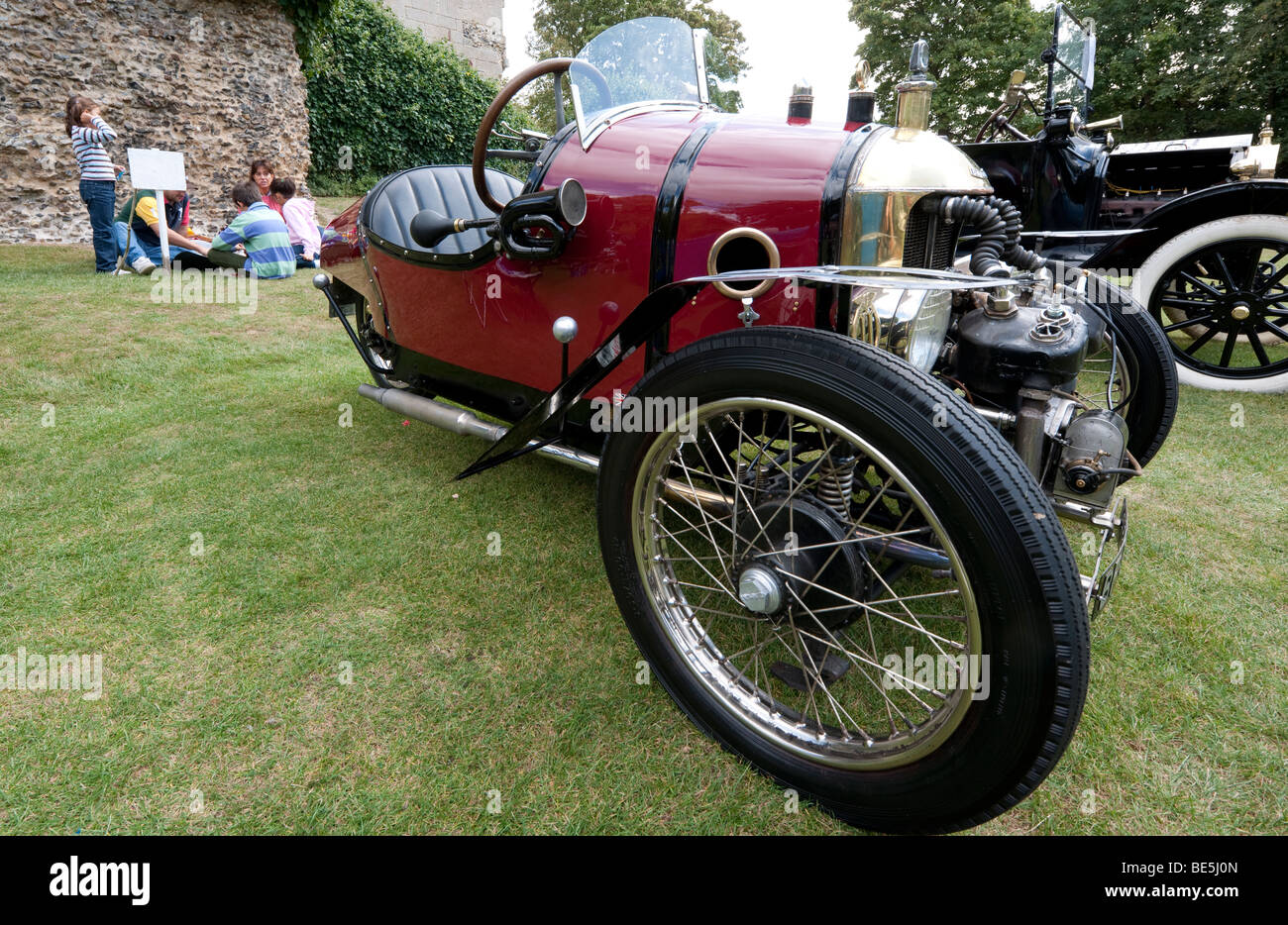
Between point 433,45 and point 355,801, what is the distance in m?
17.6

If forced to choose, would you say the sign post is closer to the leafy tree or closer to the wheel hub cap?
the wheel hub cap

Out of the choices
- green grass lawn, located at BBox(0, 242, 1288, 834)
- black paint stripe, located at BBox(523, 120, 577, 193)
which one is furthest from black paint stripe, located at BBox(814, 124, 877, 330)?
green grass lawn, located at BBox(0, 242, 1288, 834)

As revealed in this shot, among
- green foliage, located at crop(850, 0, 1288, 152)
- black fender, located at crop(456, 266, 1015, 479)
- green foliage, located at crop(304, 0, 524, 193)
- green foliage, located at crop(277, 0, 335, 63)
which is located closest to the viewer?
black fender, located at crop(456, 266, 1015, 479)

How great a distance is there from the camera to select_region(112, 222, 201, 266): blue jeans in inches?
299

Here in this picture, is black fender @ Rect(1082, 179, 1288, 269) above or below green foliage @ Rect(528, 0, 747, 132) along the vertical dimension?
below

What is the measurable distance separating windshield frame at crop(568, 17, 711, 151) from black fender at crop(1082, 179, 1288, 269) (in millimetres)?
2959

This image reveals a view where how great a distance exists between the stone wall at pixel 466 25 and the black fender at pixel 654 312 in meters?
21.9

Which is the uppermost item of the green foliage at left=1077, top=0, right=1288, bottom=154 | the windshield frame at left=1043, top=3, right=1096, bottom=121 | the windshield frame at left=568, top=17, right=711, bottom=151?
the green foliage at left=1077, top=0, right=1288, bottom=154

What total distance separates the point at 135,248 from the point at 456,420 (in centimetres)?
719

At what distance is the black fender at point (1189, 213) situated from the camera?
411cm

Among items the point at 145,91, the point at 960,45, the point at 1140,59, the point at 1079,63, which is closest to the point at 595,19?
the point at 960,45

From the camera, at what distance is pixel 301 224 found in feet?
27.1
